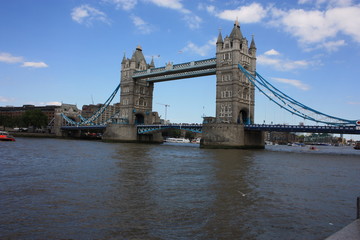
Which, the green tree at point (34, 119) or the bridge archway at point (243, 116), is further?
the green tree at point (34, 119)

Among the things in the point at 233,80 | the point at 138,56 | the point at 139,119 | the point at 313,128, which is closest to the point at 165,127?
the point at 139,119

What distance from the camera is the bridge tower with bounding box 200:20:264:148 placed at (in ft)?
179

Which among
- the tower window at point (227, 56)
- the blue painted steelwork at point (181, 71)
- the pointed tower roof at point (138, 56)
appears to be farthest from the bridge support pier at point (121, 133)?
the tower window at point (227, 56)

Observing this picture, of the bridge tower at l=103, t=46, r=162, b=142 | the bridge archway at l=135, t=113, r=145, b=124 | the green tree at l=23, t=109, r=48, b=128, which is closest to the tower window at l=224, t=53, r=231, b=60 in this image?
the bridge tower at l=103, t=46, r=162, b=142

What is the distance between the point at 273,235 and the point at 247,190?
596 cm

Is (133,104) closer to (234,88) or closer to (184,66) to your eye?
(184,66)

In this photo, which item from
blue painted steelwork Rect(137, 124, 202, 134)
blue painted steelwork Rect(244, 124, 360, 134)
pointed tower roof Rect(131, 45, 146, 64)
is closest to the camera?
blue painted steelwork Rect(244, 124, 360, 134)

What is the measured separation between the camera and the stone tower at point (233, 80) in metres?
55.0

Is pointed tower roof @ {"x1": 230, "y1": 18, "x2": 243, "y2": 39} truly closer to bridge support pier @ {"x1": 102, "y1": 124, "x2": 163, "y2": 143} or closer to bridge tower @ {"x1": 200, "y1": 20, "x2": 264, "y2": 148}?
bridge tower @ {"x1": 200, "y1": 20, "x2": 264, "y2": 148}

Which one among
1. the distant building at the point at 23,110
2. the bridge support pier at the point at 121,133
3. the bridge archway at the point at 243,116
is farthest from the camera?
the distant building at the point at 23,110

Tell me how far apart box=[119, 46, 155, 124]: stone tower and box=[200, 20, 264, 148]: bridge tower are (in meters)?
25.7

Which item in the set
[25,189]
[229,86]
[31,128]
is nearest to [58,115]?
[31,128]

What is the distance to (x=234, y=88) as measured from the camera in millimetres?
54969

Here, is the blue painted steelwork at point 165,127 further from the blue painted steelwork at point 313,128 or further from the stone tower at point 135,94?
the blue painted steelwork at point 313,128
